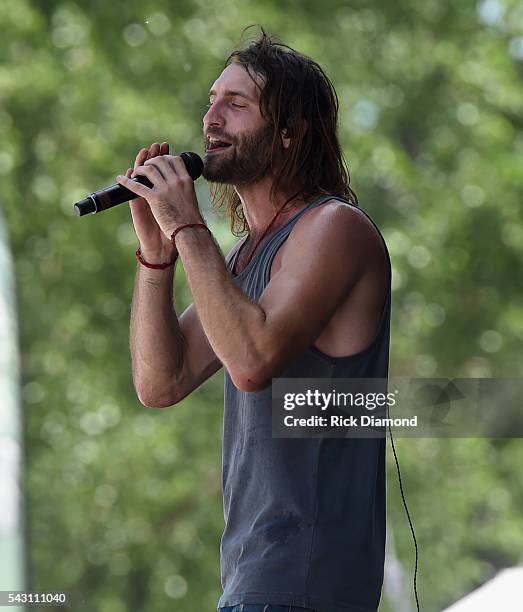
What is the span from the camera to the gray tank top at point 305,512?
139 cm

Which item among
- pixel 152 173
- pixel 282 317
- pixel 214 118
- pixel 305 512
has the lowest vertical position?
Result: pixel 305 512

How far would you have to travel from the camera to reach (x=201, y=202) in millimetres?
6203

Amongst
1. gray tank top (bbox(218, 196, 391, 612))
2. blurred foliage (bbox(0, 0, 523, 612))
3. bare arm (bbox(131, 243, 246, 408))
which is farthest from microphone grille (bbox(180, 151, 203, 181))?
blurred foliage (bbox(0, 0, 523, 612))

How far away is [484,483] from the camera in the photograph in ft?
24.7

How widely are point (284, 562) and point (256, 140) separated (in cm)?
60

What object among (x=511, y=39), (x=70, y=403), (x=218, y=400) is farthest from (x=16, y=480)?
(x=511, y=39)

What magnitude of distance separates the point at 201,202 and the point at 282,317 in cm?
486

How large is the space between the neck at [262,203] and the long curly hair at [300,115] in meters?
0.01

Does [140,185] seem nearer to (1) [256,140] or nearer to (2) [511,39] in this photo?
(1) [256,140]

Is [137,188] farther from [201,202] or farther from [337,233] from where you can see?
[201,202]

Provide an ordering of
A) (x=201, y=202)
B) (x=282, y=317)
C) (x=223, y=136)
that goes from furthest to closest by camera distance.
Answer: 1. (x=201, y=202)
2. (x=223, y=136)
3. (x=282, y=317)

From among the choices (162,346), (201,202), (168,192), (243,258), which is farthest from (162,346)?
(201,202)

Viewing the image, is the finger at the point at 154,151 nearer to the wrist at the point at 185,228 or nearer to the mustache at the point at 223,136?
the mustache at the point at 223,136

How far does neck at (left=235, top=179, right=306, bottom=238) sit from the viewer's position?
164 cm
